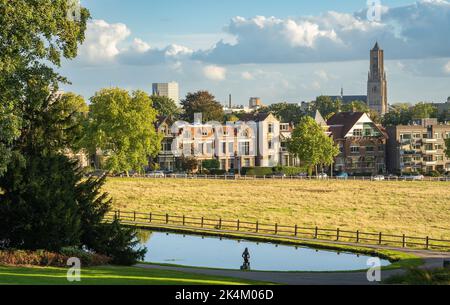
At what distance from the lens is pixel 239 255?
4619cm

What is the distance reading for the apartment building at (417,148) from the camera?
14088 cm

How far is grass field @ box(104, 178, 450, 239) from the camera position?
6631 centimetres

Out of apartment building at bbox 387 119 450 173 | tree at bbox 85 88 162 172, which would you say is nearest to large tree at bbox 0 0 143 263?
tree at bbox 85 88 162 172

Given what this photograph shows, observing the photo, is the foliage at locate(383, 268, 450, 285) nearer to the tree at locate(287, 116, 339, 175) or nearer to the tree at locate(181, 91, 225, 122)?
the tree at locate(287, 116, 339, 175)

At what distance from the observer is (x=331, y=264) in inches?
1688

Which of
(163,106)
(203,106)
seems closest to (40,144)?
(203,106)

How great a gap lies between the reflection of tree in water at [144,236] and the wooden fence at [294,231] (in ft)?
6.66

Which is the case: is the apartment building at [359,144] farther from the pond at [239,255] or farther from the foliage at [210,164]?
the pond at [239,255]

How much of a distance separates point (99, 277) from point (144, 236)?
84.7 feet

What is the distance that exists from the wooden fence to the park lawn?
12.5 meters

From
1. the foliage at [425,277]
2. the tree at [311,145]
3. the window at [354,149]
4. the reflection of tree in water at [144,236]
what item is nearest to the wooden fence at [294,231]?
the reflection of tree in water at [144,236]

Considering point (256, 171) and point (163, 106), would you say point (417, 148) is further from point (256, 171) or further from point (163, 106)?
point (163, 106)
